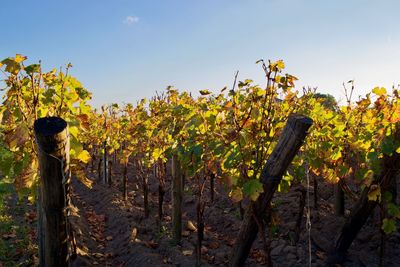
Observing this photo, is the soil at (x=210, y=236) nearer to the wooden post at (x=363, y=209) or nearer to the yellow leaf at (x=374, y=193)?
the wooden post at (x=363, y=209)

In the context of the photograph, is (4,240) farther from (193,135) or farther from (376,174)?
(376,174)

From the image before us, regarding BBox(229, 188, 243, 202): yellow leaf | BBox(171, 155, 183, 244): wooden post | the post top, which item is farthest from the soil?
the post top

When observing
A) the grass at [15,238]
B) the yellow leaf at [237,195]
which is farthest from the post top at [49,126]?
the grass at [15,238]

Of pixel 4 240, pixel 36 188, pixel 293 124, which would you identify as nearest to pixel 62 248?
pixel 36 188

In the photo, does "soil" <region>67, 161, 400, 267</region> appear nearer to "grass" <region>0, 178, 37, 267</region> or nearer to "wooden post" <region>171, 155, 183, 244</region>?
"wooden post" <region>171, 155, 183, 244</region>

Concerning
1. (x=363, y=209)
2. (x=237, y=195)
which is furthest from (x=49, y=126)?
(x=363, y=209)

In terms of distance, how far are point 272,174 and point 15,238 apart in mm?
6115

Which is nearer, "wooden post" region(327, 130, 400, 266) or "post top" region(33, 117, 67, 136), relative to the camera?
"post top" region(33, 117, 67, 136)

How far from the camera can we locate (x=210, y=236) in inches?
314

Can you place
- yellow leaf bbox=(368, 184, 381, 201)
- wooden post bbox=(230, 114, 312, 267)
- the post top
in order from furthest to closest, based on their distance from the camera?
yellow leaf bbox=(368, 184, 381, 201) → wooden post bbox=(230, 114, 312, 267) → the post top

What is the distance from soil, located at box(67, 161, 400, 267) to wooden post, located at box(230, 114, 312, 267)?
A: 3.75 feet

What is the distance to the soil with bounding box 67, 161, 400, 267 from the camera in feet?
21.0

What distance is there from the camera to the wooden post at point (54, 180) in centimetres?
252

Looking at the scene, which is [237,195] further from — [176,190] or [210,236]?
[210,236]
